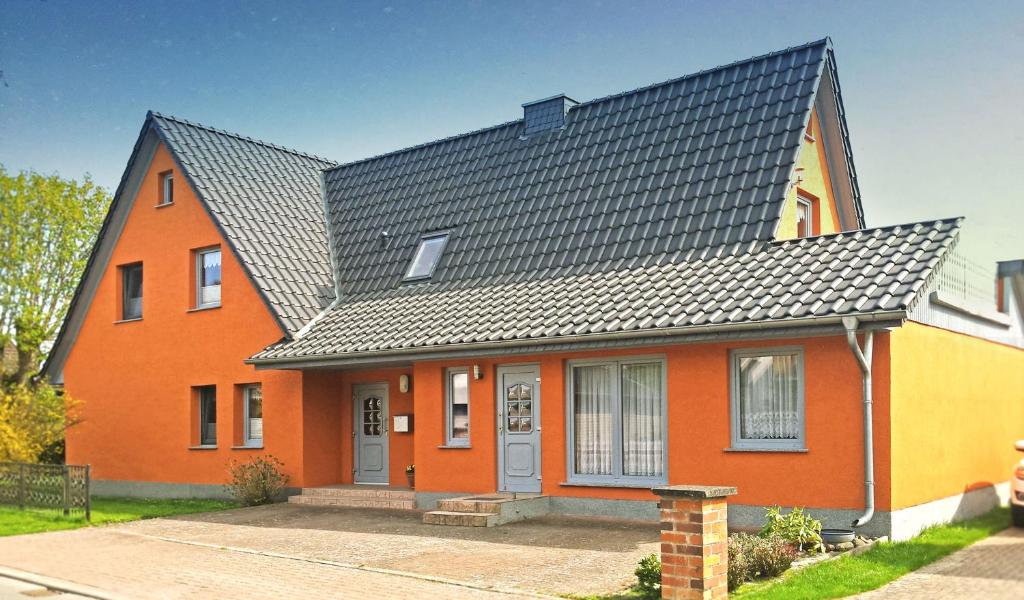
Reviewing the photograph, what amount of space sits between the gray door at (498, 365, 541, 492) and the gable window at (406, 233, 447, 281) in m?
3.98

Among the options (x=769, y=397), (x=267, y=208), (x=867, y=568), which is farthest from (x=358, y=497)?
(x=867, y=568)

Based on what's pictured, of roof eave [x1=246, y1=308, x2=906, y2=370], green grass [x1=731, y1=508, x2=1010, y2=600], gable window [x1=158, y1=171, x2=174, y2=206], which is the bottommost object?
green grass [x1=731, y1=508, x2=1010, y2=600]

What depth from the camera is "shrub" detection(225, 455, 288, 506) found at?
18.9 metres

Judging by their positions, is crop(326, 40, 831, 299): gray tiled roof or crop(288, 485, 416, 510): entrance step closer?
crop(326, 40, 831, 299): gray tiled roof

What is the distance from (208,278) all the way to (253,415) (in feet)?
10.7

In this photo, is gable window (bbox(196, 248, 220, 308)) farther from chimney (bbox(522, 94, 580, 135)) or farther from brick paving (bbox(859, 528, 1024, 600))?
brick paving (bbox(859, 528, 1024, 600))

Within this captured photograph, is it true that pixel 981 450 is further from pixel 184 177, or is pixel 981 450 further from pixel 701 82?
pixel 184 177

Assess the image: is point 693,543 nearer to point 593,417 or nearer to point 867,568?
point 867,568

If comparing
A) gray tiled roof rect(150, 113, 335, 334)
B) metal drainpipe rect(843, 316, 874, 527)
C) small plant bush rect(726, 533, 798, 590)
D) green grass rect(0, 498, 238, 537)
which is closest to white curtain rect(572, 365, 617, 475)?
metal drainpipe rect(843, 316, 874, 527)

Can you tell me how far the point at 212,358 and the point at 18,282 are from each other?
17699 millimetres

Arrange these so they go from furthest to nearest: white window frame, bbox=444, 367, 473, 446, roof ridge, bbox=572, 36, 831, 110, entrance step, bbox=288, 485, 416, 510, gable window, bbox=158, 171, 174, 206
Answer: gable window, bbox=158, 171, 174, 206
entrance step, bbox=288, 485, 416, 510
roof ridge, bbox=572, 36, 831, 110
white window frame, bbox=444, 367, 473, 446

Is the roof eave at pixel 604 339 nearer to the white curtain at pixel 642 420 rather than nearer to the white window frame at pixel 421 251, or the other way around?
the white curtain at pixel 642 420

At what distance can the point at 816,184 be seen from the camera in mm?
18453

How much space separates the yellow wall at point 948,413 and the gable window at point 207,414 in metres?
14.3
